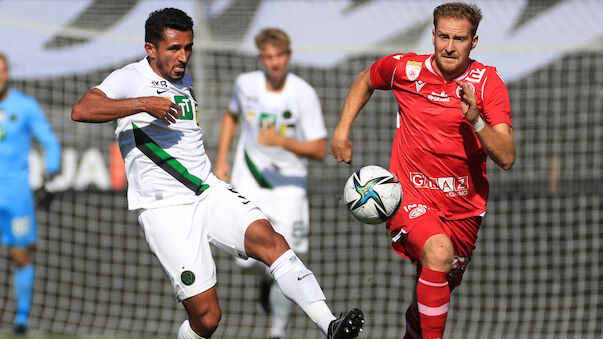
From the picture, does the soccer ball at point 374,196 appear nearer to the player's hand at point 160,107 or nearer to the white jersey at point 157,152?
the white jersey at point 157,152

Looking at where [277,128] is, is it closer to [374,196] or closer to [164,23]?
[164,23]

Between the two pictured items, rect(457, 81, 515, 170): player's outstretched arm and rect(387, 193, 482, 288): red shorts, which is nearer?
rect(457, 81, 515, 170): player's outstretched arm

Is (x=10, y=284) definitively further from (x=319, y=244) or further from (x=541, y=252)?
(x=541, y=252)

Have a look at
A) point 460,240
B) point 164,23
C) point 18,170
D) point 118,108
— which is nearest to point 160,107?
point 118,108

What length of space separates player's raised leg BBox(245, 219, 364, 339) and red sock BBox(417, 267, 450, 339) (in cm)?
61

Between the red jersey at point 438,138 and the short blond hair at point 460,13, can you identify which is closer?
the short blond hair at point 460,13

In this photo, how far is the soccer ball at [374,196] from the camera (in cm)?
534

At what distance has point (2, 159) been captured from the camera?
946 cm

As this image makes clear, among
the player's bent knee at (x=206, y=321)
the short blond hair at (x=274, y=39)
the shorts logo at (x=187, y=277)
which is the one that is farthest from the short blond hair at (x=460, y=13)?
the short blond hair at (x=274, y=39)

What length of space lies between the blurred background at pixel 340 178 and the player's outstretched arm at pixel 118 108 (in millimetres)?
5393

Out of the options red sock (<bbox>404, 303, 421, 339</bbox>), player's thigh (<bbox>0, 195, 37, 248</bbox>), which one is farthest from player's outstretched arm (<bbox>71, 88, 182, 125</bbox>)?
player's thigh (<bbox>0, 195, 37, 248</bbox>)

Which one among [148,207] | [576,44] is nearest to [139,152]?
[148,207]

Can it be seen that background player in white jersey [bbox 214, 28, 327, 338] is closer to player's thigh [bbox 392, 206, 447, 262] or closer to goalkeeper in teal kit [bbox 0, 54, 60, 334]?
goalkeeper in teal kit [bbox 0, 54, 60, 334]

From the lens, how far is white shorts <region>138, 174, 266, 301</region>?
5500 mm
